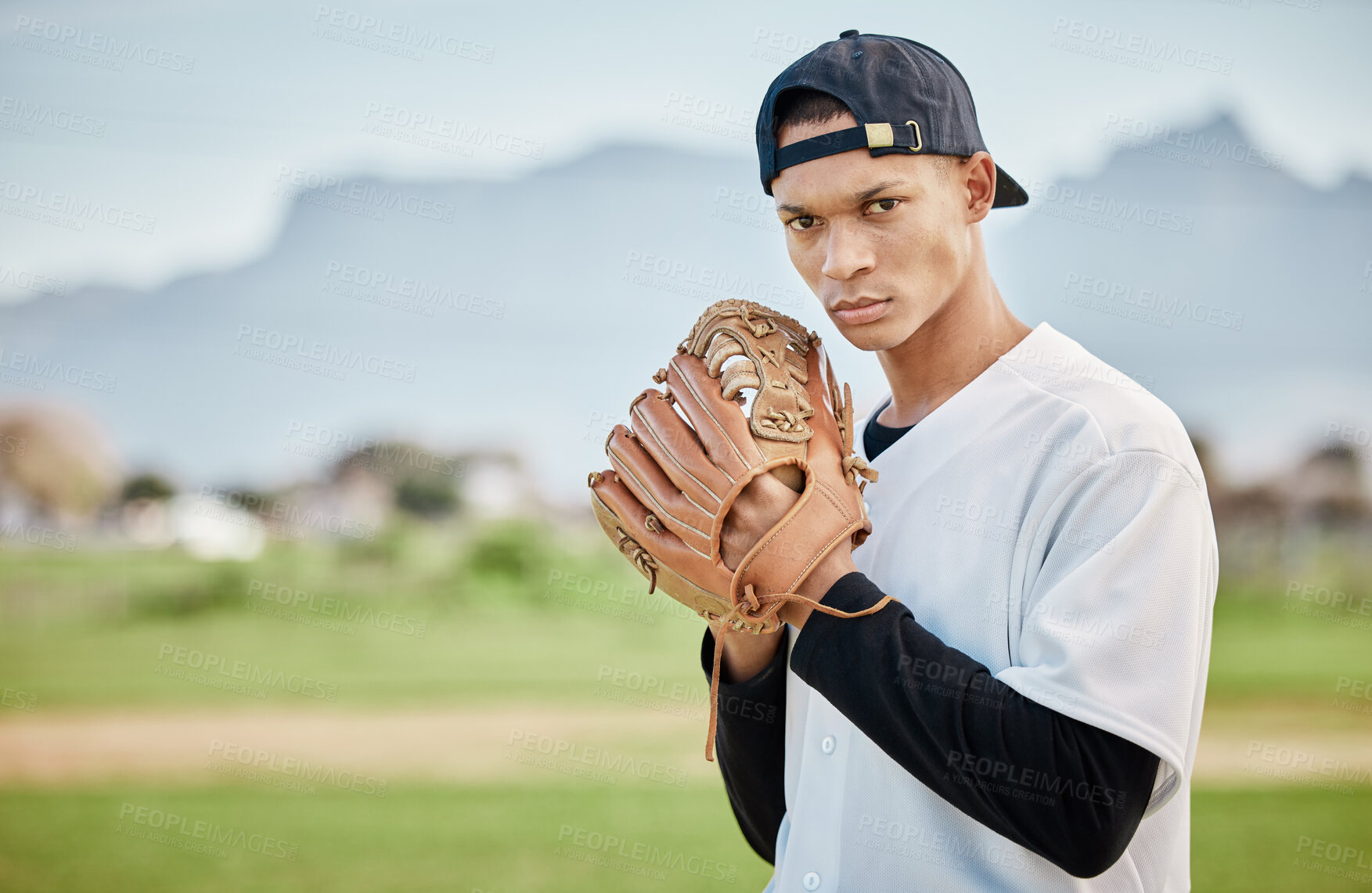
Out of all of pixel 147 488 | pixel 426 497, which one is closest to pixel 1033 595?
pixel 426 497

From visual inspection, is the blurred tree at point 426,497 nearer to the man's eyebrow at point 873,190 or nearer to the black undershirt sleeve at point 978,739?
the man's eyebrow at point 873,190

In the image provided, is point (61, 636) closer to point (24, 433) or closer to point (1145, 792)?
point (24, 433)

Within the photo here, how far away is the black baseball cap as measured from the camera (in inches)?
49.2

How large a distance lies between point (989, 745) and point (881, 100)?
2.73 feet

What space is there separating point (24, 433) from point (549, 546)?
7.02 meters

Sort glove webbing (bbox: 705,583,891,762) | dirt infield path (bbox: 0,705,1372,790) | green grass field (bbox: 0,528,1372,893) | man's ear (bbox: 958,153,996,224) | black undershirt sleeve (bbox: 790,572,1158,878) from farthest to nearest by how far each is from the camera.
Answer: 1. dirt infield path (bbox: 0,705,1372,790)
2. green grass field (bbox: 0,528,1372,893)
3. man's ear (bbox: 958,153,996,224)
4. glove webbing (bbox: 705,583,891,762)
5. black undershirt sleeve (bbox: 790,572,1158,878)

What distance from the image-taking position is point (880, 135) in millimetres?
1240

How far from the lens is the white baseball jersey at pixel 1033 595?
102 cm

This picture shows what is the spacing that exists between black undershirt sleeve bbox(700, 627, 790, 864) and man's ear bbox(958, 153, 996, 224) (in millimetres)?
733

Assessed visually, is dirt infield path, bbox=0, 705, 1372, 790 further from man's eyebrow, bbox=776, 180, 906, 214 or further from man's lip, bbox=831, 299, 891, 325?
man's eyebrow, bbox=776, 180, 906, 214

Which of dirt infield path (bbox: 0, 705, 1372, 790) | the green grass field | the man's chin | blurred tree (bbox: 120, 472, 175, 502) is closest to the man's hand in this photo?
the man's chin

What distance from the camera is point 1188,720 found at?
1046mm

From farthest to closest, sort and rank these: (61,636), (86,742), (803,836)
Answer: (61,636) < (86,742) < (803,836)

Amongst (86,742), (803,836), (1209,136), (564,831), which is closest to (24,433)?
(86,742)
